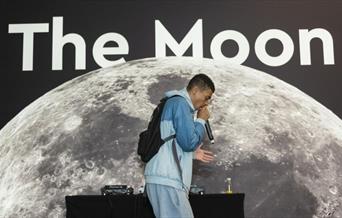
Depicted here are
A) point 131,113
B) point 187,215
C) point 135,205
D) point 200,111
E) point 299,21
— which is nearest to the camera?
point 187,215

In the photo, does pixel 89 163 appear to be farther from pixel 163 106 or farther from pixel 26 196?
pixel 163 106

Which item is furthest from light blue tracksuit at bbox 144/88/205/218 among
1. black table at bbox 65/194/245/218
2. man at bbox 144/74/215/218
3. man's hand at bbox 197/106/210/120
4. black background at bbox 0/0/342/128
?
black background at bbox 0/0/342/128

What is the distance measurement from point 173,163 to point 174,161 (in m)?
→ 0.01

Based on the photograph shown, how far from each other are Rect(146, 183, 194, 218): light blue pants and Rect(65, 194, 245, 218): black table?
669mm

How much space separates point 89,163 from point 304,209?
175 cm

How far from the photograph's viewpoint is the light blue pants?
2957mm

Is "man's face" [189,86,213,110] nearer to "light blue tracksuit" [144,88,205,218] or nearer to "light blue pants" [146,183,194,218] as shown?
"light blue tracksuit" [144,88,205,218]

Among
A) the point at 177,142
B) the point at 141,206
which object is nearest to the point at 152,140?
the point at 177,142

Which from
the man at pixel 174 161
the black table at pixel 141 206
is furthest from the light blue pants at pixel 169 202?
the black table at pixel 141 206

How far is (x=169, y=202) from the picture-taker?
9.79 feet

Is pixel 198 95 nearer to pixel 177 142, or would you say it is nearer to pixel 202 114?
pixel 202 114

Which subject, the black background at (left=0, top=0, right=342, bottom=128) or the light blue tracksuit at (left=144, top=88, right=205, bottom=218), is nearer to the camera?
the light blue tracksuit at (left=144, top=88, right=205, bottom=218)

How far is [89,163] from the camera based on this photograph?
14.1ft

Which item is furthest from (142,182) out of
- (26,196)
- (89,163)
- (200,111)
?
(200,111)
